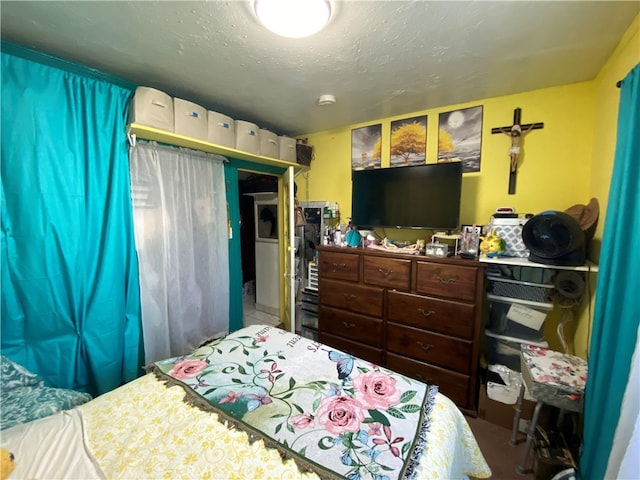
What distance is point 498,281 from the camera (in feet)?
6.12

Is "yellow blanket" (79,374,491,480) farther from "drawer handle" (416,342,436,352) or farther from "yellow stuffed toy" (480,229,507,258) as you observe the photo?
"yellow stuffed toy" (480,229,507,258)

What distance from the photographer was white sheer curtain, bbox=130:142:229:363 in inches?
77.7

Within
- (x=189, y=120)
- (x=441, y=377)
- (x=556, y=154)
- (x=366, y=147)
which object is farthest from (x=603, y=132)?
(x=189, y=120)

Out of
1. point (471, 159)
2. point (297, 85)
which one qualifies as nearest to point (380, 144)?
point (471, 159)

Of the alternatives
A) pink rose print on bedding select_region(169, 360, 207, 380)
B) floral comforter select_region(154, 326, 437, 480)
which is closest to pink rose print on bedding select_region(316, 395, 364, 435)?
floral comforter select_region(154, 326, 437, 480)

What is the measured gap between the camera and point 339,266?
2.38 m

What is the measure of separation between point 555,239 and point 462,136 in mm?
1112

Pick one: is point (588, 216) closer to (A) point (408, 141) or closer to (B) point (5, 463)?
(A) point (408, 141)

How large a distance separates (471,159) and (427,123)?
512 mm

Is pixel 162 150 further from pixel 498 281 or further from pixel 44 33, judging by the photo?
pixel 498 281

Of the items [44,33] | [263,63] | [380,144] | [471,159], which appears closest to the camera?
[44,33]

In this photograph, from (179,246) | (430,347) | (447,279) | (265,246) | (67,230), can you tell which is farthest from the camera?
(265,246)

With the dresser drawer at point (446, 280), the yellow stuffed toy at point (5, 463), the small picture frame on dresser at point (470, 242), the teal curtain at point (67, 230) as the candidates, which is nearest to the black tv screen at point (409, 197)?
the small picture frame on dresser at point (470, 242)

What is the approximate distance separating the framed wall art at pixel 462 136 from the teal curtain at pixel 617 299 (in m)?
1.00
